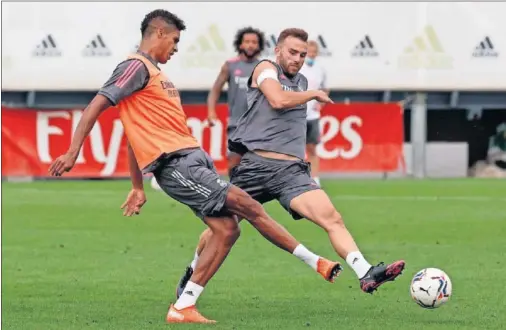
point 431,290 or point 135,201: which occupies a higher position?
point 135,201

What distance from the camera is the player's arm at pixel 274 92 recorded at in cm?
906

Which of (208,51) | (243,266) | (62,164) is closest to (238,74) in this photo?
(243,266)

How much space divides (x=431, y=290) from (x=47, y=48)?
20657 mm

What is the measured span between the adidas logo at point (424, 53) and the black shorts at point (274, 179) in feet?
62.7

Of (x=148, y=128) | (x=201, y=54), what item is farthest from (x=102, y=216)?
(x=201, y=54)

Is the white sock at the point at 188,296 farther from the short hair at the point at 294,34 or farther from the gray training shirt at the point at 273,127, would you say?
the short hair at the point at 294,34

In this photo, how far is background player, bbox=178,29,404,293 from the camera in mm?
9164

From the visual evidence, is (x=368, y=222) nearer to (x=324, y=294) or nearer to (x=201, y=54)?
(x=324, y=294)

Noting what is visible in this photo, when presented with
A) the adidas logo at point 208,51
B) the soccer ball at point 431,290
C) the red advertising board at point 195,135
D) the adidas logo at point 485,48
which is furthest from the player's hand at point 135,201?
the adidas logo at point 485,48

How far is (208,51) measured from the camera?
28.2 metres

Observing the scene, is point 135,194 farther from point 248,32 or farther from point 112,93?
point 248,32

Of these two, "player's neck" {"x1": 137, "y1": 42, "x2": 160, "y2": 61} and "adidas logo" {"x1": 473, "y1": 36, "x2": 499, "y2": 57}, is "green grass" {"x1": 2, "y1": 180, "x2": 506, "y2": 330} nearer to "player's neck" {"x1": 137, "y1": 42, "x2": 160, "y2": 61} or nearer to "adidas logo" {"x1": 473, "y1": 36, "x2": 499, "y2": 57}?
"player's neck" {"x1": 137, "y1": 42, "x2": 160, "y2": 61}

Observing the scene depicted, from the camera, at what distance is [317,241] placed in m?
13.8

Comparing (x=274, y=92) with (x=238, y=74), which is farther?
(x=238, y=74)
